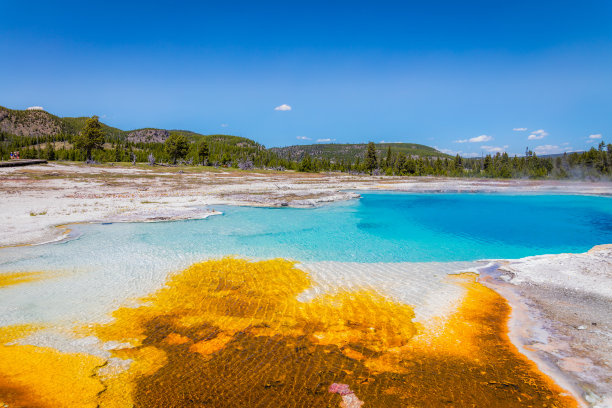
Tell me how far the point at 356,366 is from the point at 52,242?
1377 cm

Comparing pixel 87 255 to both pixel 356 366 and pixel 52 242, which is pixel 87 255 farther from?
pixel 356 366

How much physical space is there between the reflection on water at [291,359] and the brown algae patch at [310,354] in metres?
0.02

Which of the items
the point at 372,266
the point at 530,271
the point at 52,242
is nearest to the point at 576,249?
the point at 530,271

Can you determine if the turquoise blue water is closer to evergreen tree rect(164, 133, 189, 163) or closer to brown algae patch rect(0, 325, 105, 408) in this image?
brown algae patch rect(0, 325, 105, 408)

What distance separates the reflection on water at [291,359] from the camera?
4781mm

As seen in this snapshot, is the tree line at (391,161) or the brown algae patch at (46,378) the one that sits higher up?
the tree line at (391,161)

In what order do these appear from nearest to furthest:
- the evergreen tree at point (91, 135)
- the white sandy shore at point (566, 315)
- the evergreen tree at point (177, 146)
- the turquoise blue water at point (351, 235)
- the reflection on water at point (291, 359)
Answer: the reflection on water at point (291, 359)
the white sandy shore at point (566, 315)
the turquoise blue water at point (351, 235)
the evergreen tree at point (91, 135)
the evergreen tree at point (177, 146)

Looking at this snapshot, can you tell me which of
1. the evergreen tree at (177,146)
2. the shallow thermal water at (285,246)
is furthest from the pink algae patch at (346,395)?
the evergreen tree at (177,146)

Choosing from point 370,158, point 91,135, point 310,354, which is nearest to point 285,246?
point 310,354

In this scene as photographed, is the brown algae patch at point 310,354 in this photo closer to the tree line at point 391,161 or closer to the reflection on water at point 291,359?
the reflection on water at point 291,359

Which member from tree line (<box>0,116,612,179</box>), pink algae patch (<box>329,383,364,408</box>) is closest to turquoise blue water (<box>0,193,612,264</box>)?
pink algae patch (<box>329,383,364,408</box>)

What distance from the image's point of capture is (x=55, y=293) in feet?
27.4

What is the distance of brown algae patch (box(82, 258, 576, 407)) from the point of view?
482 cm

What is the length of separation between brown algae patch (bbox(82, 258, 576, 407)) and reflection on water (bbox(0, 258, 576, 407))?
0.02m
